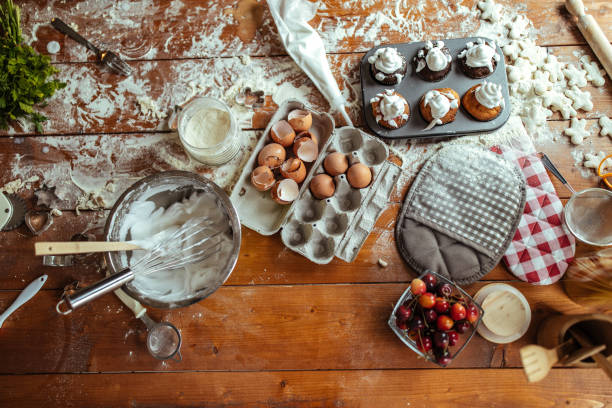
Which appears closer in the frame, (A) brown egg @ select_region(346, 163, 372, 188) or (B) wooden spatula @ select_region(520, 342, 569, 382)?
(B) wooden spatula @ select_region(520, 342, 569, 382)

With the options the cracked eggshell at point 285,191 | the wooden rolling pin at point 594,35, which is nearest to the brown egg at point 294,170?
the cracked eggshell at point 285,191

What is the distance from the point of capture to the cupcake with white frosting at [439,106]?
3.53ft

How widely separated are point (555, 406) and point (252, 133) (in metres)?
1.15

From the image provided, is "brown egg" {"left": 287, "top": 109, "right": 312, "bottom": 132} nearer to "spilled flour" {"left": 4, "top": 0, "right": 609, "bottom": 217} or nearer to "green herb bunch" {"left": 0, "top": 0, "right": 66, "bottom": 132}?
"spilled flour" {"left": 4, "top": 0, "right": 609, "bottom": 217}

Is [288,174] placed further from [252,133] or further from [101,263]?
[101,263]

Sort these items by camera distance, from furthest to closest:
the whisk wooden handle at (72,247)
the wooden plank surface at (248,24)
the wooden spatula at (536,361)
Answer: the wooden plank surface at (248,24) < the wooden spatula at (536,361) < the whisk wooden handle at (72,247)

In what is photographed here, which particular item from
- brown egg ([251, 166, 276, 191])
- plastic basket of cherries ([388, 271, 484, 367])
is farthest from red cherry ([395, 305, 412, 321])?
brown egg ([251, 166, 276, 191])

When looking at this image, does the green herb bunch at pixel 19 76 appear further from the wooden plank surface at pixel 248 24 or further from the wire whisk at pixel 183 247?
the wire whisk at pixel 183 247

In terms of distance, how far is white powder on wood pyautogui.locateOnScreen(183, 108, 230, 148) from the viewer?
1104 millimetres

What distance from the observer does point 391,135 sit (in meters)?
1.13

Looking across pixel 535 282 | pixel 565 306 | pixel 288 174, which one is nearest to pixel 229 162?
pixel 288 174

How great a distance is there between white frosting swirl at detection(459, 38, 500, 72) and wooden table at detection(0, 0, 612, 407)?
278 millimetres

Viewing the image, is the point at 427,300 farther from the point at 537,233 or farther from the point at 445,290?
the point at 537,233

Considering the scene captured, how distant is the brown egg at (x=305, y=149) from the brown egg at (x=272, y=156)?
0.04 meters
